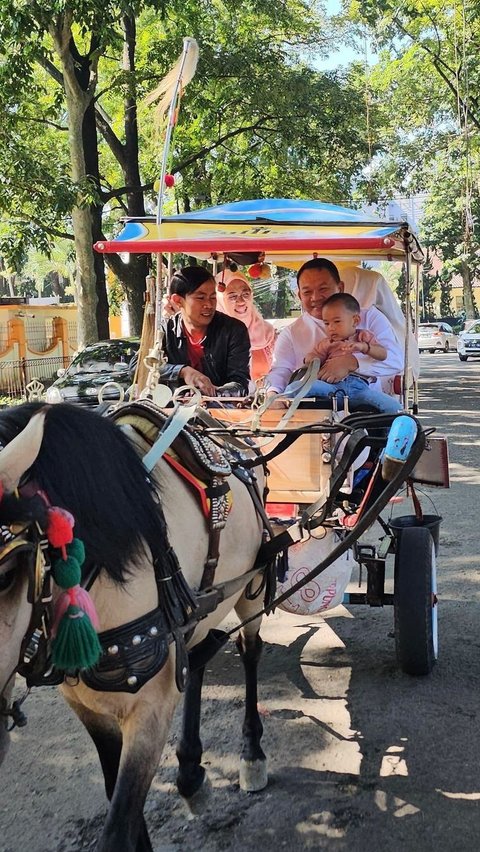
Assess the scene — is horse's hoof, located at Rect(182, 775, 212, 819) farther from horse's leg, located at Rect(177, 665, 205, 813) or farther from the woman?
the woman

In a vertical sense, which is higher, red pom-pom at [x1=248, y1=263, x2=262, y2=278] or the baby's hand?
red pom-pom at [x1=248, y1=263, x2=262, y2=278]

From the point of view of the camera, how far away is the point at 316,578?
→ 395 centimetres

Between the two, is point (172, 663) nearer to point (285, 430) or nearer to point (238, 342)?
point (285, 430)

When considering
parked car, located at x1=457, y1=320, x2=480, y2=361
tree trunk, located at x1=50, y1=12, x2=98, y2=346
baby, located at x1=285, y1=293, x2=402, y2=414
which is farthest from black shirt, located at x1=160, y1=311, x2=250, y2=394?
parked car, located at x1=457, y1=320, x2=480, y2=361

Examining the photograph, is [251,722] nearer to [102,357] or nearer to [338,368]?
[338,368]

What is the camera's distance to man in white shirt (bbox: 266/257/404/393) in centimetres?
462

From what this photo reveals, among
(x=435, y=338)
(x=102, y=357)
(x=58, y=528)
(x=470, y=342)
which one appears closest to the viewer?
(x=58, y=528)

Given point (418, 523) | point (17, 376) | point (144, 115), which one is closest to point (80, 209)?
point (144, 115)

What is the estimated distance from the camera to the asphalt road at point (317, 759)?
9.65ft

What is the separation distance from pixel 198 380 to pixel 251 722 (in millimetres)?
1689

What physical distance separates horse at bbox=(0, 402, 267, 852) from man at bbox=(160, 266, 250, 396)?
1.98 metres

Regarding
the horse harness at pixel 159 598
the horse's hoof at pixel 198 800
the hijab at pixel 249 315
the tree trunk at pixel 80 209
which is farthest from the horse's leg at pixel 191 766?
the tree trunk at pixel 80 209

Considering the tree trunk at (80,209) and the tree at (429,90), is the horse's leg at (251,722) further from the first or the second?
the tree at (429,90)

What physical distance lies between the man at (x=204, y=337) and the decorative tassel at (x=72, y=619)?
101 inches
